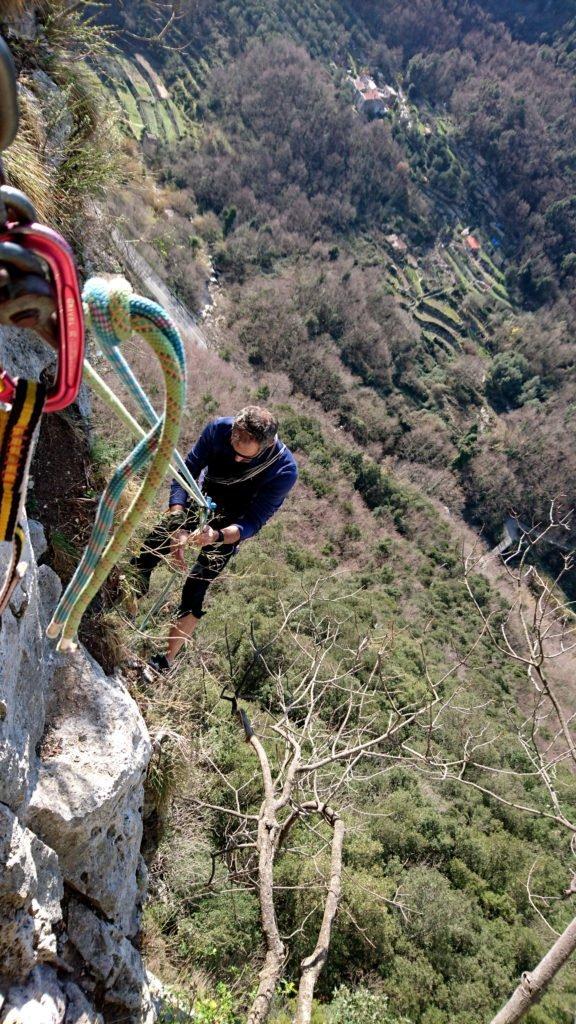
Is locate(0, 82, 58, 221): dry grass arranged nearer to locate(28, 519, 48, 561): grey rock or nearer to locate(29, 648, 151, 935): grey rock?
locate(28, 519, 48, 561): grey rock

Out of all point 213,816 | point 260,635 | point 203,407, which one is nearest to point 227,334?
point 203,407

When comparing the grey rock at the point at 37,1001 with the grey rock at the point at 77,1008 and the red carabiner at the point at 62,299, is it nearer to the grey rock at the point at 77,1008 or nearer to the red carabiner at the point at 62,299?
the grey rock at the point at 77,1008

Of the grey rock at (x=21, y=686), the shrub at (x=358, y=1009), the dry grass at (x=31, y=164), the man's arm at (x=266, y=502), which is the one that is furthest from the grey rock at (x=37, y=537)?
the shrub at (x=358, y=1009)

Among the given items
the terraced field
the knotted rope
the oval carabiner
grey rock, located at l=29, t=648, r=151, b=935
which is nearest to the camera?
the oval carabiner

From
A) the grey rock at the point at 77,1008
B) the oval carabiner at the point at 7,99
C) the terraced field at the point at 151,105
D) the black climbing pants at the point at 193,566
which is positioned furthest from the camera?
the terraced field at the point at 151,105

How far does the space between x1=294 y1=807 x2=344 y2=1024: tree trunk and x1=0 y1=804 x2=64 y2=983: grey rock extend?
2.12m

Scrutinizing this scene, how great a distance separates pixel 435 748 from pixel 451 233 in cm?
6946

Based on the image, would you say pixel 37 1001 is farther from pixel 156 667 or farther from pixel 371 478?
pixel 371 478

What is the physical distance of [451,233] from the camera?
6956 cm

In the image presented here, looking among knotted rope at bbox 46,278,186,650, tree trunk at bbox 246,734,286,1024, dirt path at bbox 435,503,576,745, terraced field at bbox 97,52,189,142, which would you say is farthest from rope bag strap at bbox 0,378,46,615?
terraced field at bbox 97,52,189,142

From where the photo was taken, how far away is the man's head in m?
3.24

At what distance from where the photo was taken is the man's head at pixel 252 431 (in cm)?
324

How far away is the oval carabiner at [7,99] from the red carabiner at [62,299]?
0.14 m

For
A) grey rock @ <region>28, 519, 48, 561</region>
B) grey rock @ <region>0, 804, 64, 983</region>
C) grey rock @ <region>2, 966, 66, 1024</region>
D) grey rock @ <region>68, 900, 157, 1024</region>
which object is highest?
grey rock @ <region>28, 519, 48, 561</region>
